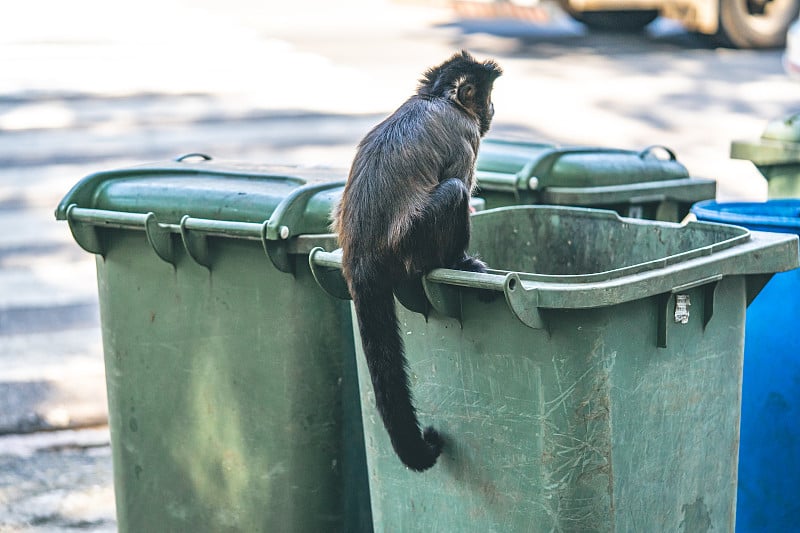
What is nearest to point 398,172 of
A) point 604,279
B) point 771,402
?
point 604,279

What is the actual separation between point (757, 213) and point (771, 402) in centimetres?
72

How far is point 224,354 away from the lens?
3488mm

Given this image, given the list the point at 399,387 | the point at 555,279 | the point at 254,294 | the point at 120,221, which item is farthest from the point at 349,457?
the point at 555,279

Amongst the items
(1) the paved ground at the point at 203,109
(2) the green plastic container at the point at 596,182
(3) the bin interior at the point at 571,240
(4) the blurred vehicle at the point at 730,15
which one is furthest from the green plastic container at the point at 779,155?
(4) the blurred vehicle at the point at 730,15

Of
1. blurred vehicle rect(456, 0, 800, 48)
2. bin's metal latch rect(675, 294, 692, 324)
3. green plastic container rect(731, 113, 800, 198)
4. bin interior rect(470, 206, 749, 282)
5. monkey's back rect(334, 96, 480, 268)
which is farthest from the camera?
blurred vehicle rect(456, 0, 800, 48)

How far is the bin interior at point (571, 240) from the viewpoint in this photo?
3229mm

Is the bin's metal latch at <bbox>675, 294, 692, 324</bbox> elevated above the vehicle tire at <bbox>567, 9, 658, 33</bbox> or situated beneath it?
situated beneath

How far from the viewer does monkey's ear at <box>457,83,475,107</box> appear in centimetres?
325

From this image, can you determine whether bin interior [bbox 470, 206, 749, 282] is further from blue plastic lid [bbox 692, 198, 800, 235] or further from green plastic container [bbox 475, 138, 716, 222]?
green plastic container [bbox 475, 138, 716, 222]

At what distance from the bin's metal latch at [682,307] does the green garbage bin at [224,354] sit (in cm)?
109

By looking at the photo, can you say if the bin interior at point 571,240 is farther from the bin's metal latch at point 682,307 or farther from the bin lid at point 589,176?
the bin lid at point 589,176

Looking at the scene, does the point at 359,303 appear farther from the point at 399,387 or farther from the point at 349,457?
the point at 349,457

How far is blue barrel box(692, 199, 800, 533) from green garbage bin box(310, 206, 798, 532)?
51 cm

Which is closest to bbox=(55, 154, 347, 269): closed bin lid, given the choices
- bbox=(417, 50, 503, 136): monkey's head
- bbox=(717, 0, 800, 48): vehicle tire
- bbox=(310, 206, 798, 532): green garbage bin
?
bbox=(310, 206, 798, 532): green garbage bin
